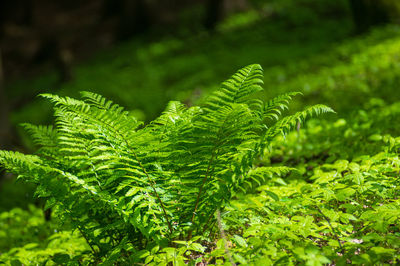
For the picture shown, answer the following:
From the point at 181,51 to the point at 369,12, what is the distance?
6450 mm

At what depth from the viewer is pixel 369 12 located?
26.9ft

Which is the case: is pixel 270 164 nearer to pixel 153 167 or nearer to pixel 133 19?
pixel 153 167

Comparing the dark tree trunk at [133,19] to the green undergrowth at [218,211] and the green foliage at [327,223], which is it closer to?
the green undergrowth at [218,211]

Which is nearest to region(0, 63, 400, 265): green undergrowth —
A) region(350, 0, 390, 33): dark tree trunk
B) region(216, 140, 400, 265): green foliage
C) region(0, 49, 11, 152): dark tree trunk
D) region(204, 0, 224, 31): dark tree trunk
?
region(216, 140, 400, 265): green foliage

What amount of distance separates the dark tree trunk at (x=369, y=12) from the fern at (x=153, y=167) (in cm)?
753

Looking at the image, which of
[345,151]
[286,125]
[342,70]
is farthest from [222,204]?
[342,70]

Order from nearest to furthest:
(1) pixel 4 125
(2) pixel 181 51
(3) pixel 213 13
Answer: (1) pixel 4 125 < (2) pixel 181 51 < (3) pixel 213 13

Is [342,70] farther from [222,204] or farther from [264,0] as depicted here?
[264,0]

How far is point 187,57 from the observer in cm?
1127

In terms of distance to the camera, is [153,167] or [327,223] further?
[153,167]

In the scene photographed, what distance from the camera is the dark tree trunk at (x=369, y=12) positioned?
26.4 ft

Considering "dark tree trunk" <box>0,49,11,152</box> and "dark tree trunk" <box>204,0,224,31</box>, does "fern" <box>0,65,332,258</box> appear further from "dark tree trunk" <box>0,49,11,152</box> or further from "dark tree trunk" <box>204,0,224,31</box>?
"dark tree trunk" <box>204,0,224,31</box>

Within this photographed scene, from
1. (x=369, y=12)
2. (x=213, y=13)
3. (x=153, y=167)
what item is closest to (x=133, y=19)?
(x=213, y=13)

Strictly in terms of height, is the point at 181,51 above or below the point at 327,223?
above
